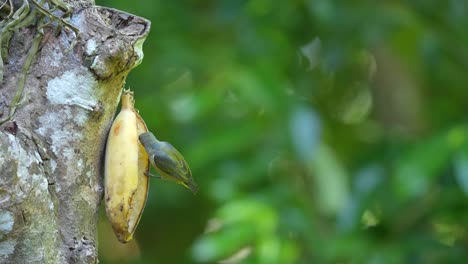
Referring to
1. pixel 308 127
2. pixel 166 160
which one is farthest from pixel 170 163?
pixel 308 127

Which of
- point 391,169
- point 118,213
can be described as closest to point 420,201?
point 391,169

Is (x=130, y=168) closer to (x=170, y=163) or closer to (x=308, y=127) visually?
(x=170, y=163)

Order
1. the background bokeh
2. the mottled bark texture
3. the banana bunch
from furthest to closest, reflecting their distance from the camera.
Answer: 1. the background bokeh
2. the banana bunch
3. the mottled bark texture

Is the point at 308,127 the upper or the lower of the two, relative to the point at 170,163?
lower

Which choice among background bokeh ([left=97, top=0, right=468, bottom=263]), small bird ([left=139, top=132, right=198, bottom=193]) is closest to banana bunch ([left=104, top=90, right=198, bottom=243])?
small bird ([left=139, top=132, right=198, bottom=193])

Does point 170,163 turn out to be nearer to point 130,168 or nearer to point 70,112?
point 130,168

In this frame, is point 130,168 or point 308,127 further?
point 308,127

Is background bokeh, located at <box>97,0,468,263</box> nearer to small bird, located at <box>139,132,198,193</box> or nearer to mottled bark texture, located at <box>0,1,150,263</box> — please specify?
small bird, located at <box>139,132,198,193</box>
